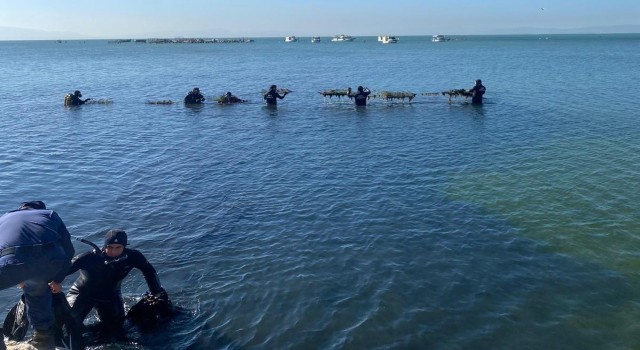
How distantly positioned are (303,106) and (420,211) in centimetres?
3311

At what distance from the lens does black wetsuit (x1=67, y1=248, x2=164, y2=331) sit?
12.1m

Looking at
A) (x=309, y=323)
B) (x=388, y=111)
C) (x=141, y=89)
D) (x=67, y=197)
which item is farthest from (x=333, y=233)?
(x=141, y=89)

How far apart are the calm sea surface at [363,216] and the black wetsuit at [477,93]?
466cm

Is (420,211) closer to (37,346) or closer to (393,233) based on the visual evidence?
(393,233)

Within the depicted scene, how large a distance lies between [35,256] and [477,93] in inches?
1872

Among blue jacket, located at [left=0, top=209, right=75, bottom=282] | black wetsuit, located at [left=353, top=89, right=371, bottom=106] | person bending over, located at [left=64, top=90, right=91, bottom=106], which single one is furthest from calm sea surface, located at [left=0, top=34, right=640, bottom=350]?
person bending over, located at [left=64, top=90, right=91, bottom=106]

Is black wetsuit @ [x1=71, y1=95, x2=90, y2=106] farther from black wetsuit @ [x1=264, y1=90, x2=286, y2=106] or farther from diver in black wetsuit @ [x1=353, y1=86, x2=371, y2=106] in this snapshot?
diver in black wetsuit @ [x1=353, y1=86, x2=371, y2=106]

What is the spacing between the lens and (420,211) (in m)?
21.7

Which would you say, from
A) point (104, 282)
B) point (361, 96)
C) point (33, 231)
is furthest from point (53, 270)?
point (361, 96)

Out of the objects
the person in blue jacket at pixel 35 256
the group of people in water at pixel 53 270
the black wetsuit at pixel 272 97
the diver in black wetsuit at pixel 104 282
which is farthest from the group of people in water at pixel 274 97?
the person in blue jacket at pixel 35 256

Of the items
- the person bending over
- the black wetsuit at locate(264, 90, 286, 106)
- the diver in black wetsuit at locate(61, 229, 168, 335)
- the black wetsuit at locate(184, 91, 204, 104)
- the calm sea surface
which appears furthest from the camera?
the black wetsuit at locate(184, 91, 204, 104)

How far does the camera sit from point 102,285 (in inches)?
488

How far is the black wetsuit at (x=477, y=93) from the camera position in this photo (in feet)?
166

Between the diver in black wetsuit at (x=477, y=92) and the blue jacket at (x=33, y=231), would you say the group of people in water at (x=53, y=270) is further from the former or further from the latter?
the diver in black wetsuit at (x=477, y=92)
